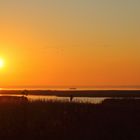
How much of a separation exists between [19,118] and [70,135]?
4.63m

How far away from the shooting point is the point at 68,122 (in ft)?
66.3

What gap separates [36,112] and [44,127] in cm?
457

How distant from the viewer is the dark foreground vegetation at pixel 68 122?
17.1 m

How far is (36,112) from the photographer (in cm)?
2362

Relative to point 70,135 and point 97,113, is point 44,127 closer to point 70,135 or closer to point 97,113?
point 70,135

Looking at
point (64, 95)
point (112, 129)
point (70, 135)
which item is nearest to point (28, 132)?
point (70, 135)

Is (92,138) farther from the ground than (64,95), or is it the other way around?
(64,95)

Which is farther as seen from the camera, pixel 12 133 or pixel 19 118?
pixel 19 118

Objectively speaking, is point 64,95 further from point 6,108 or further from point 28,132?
point 28,132

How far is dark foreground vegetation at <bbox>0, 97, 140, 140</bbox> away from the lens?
56.1 ft

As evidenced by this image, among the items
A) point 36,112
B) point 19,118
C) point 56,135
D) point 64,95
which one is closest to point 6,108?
point 36,112

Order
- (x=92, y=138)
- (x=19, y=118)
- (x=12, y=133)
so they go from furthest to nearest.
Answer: (x=19, y=118) < (x=12, y=133) < (x=92, y=138)

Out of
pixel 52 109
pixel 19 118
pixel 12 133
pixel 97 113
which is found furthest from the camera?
pixel 52 109

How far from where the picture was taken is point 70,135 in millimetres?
17172
